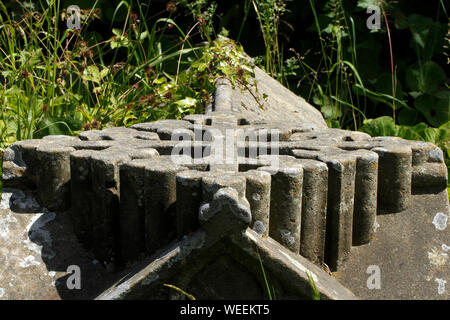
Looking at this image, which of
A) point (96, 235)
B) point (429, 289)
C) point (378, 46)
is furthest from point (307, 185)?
point (378, 46)

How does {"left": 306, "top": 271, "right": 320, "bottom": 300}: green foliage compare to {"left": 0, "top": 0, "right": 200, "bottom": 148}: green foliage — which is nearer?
{"left": 306, "top": 271, "right": 320, "bottom": 300}: green foliage

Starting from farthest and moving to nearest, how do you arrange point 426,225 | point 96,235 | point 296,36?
point 296,36, point 426,225, point 96,235

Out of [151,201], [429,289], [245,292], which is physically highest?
[151,201]

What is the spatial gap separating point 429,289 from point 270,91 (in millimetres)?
2464

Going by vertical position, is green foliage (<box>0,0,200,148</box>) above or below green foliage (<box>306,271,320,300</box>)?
above

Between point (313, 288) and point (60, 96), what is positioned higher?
point (60, 96)

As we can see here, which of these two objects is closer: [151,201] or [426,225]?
[151,201]

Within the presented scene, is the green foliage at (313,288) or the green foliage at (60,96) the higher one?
the green foliage at (60,96)

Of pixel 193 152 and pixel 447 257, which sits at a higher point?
pixel 193 152

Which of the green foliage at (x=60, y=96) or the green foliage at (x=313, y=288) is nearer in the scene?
the green foliage at (x=313, y=288)

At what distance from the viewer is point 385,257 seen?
2648mm

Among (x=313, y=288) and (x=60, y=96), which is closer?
(x=313, y=288)

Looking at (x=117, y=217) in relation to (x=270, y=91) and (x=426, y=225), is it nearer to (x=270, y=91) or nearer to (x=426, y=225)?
(x=426, y=225)
